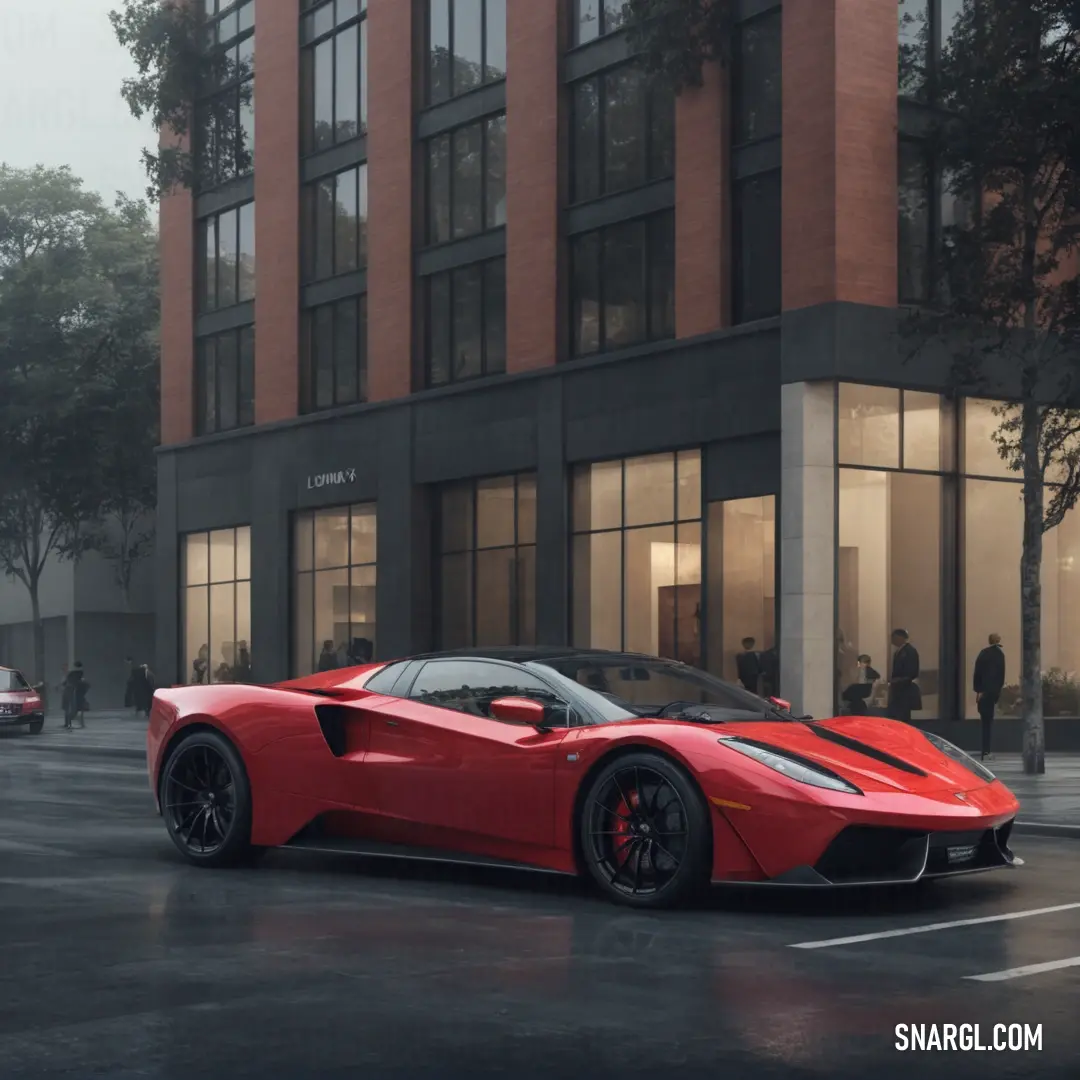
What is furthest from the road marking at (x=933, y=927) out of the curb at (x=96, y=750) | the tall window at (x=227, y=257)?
the tall window at (x=227, y=257)

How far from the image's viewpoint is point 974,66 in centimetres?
2150

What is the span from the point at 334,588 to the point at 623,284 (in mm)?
10202

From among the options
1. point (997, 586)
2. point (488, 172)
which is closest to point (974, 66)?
point (997, 586)

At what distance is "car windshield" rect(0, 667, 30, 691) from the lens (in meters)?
35.8

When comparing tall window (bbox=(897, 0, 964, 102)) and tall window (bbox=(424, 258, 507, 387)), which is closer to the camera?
tall window (bbox=(897, 0, 964, 102))

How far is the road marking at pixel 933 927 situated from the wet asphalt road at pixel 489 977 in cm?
5

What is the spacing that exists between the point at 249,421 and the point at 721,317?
50.0ft

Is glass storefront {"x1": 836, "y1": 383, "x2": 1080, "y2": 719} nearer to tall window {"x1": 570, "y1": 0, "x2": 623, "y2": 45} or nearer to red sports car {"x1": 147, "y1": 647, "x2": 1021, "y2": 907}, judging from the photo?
tall window {"x1": 570, "y1": 0, "x2": 623, "y2": 45}

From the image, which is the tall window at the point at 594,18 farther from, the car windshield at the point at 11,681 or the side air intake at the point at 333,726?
the side air intake at the point at 333,726

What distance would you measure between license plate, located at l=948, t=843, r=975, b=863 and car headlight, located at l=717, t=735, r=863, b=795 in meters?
0.60

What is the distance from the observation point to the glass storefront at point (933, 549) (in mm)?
25469

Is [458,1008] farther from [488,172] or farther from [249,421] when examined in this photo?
[249,421]

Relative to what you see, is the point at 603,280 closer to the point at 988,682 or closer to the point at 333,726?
the point at 988,682

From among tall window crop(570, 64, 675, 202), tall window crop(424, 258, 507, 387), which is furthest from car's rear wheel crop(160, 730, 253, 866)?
tall window crop(424, 258, 507, 387)
